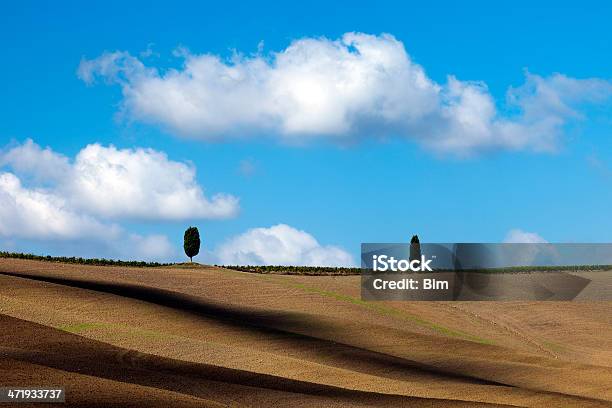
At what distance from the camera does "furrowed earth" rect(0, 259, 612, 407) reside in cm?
2277

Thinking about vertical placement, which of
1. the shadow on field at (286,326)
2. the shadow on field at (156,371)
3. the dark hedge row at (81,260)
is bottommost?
the shadow on field at (156,371)

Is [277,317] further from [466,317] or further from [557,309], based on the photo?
[557,309]

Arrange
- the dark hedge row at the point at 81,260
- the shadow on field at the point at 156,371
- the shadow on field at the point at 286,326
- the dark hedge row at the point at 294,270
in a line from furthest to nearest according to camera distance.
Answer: the dark hedge row at the point at 294,270
the dark hedge row at the point at 81,260
the shadow on field at the point at 286,326
the shadow on field at the point at 156,371

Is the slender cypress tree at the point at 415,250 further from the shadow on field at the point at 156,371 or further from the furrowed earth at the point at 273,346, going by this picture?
the shadow on field at the point at 156,371

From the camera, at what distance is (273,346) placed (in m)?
32.4

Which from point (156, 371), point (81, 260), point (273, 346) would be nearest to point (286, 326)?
point (273, 346)

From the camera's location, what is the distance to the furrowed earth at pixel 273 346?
22766 millimetres

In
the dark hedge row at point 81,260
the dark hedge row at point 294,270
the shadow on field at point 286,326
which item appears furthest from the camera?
the dark hedge row at point 294,270

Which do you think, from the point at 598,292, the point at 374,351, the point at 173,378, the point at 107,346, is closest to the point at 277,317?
the point at 374,351

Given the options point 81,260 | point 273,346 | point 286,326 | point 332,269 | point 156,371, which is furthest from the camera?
point 332,269

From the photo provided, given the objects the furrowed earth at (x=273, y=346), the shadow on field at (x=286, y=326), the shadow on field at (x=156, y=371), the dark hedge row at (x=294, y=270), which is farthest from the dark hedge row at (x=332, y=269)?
the shadow on field at (x=156, y=371)

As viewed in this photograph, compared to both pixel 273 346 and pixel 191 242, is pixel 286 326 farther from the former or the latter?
pixel 191 242

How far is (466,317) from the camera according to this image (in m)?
49.9

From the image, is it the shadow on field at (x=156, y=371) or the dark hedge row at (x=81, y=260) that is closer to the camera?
the shadow on field at (x=156, y=371)
